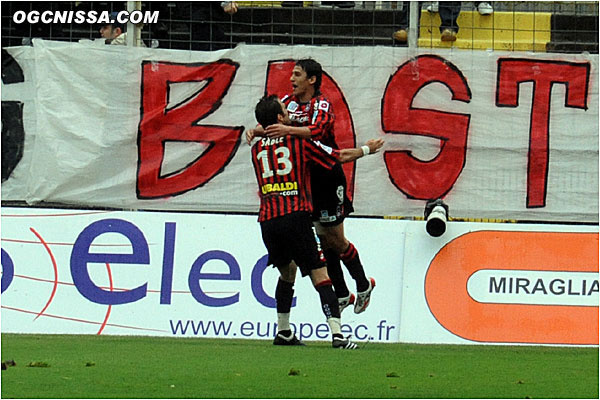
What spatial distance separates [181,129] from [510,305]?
12.5 feet

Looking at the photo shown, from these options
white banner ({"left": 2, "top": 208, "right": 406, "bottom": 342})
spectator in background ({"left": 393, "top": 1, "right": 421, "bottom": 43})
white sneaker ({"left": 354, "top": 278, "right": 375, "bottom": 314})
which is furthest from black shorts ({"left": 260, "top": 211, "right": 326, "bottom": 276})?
spectator in background ({"left": 393, "top": 1, "right": 421, "bottom": 43})

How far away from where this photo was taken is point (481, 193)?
1272 cm

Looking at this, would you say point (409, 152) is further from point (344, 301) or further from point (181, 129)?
point (344, 301)

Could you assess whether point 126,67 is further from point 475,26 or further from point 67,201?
point 475,26

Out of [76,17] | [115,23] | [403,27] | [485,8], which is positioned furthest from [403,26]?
[76,17]

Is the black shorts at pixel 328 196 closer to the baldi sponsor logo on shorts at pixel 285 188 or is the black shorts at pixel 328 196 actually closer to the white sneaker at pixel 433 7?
the baldi sponsor logo on shorts at pixel 285 188

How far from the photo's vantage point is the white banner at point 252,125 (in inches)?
496

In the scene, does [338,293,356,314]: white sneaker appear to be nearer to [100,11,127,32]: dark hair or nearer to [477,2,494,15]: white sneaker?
[477,2,494,15]: white sneaker

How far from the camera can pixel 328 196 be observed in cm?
983

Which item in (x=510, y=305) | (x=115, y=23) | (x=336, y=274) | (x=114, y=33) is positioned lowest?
(x=510, y=305)

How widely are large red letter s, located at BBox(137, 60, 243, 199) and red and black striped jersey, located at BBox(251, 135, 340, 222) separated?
350 cm

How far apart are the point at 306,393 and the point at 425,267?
5621 mm

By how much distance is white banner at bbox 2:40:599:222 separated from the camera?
12602mm

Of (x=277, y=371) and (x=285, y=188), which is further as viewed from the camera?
(x=285, y=188)
